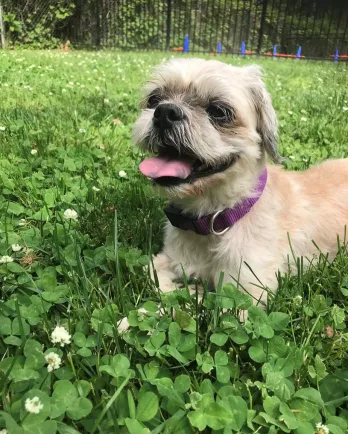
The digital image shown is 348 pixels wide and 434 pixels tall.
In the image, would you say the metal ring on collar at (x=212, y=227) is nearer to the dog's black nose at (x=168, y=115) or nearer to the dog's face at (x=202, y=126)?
the dog's face at (x=202, y=126)

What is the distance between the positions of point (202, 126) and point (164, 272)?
95 cm

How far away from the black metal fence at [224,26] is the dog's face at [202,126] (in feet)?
64.4

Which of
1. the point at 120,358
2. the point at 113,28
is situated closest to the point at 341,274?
the point at 120,358

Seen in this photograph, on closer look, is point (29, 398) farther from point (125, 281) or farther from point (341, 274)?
point (341, 274)

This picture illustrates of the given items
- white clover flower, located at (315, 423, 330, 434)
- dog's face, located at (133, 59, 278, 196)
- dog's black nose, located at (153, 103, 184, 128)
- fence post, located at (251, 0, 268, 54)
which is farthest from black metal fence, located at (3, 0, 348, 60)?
white clover flower, located at (315, 423, 330, 434)

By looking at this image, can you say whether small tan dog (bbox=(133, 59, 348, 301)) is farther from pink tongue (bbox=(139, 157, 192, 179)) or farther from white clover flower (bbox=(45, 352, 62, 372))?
white clover flower (bbox=(45, 352, 62, 372))

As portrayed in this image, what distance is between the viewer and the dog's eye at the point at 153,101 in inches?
110

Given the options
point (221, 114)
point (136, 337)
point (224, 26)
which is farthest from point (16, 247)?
point (224, 26)

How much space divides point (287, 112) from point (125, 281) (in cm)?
489

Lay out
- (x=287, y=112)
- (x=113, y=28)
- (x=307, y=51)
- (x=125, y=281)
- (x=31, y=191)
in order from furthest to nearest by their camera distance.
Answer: (x=307, y=51), (x=113, y=28), (x=287, y=112), (x=31, y=191), (x=125, y=281)

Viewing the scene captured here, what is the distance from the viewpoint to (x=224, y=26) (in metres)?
23.0

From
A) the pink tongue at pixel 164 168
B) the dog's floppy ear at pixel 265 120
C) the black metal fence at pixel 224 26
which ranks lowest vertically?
the black metal fence at pixel 224 26

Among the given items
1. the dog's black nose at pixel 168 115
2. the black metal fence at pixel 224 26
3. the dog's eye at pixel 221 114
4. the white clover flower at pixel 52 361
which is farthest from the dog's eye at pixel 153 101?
the black metal fence at pixel 224 26

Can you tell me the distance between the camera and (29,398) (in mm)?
1430
